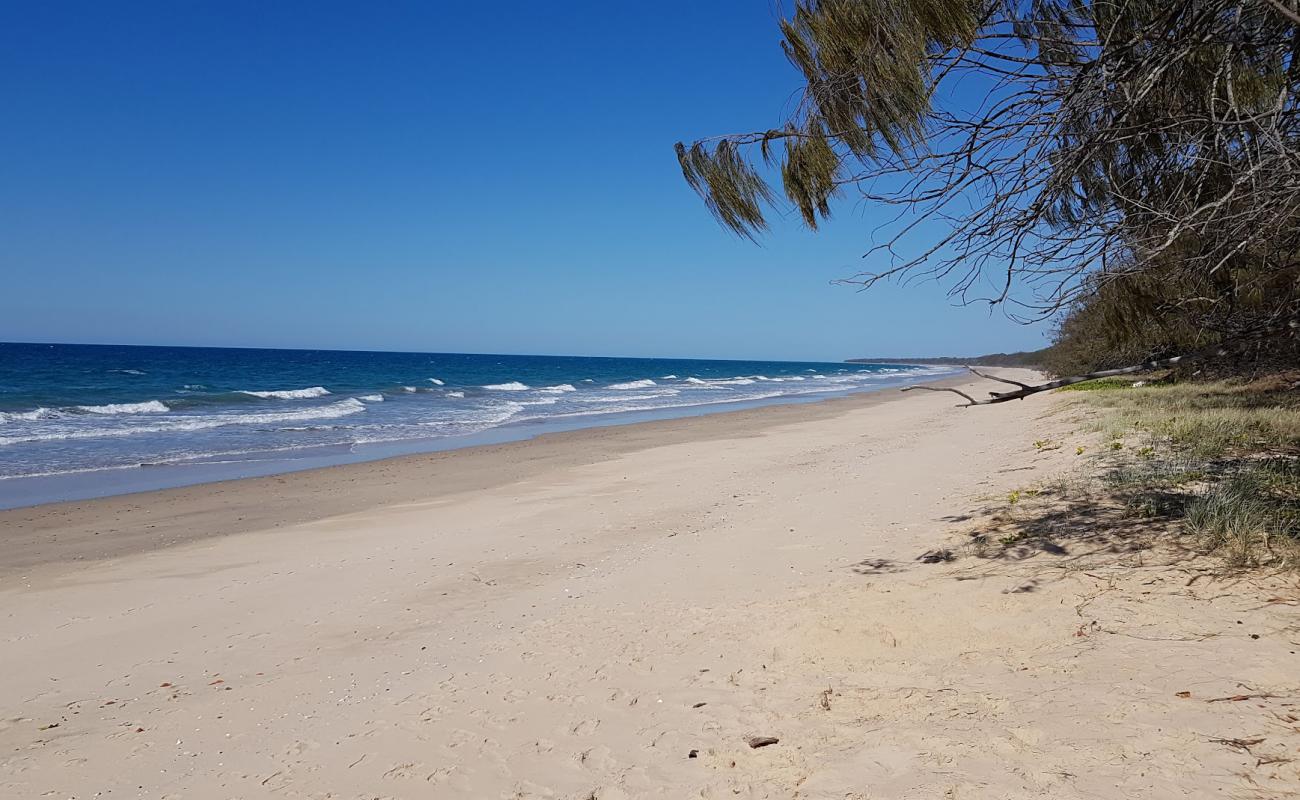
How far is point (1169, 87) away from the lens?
4.29m

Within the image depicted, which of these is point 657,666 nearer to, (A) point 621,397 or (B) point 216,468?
(B) point 216,468

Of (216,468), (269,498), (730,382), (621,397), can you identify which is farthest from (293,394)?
(730,382)

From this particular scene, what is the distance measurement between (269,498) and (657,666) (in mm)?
8754

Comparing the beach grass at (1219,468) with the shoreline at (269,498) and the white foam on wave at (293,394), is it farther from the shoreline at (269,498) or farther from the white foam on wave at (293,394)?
the white foam on wave at (293,394)

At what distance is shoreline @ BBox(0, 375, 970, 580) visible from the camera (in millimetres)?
8266

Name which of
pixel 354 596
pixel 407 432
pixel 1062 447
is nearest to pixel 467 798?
pixel 354 596

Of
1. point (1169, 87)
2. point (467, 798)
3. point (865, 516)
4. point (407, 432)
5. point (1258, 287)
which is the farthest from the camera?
point (407, 432)

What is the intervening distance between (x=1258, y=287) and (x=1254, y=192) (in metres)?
2.02

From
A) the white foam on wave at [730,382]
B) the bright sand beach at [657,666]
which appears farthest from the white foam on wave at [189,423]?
the white foam on wave at [730,382]

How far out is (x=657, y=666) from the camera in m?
3.97

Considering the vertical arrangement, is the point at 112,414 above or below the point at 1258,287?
below

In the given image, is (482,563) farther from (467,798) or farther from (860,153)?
(860,153)

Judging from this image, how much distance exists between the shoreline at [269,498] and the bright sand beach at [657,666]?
0.69 m

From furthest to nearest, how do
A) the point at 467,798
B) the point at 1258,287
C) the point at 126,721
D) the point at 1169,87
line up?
the point at 1258,287, the point at 1169,87, the point at 126,721, the point at 467,798
